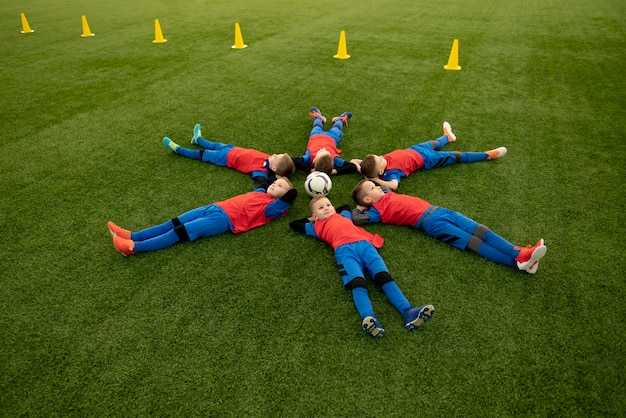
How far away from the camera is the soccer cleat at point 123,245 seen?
3.12 metres

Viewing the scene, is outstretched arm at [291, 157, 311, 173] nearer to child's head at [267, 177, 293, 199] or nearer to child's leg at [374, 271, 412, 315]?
child's head at [267, 177, 293, 199]

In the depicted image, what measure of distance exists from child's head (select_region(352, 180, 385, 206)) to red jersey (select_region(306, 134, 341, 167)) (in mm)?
856

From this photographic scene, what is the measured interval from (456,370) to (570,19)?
1305 cm

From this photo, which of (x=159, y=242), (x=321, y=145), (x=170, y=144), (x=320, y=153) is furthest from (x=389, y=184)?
(x=170, y=144)

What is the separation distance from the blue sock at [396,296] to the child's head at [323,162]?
1.60 m

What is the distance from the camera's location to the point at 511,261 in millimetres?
3102

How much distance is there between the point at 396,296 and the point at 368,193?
1090 millimetres

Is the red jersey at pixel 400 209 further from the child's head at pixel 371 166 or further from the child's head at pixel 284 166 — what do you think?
the child's head at pixel 284 166

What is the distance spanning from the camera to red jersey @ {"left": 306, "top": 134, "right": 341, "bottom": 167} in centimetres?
443

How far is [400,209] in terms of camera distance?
3508 mm

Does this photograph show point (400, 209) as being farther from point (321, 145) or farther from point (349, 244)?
point (321, 145)

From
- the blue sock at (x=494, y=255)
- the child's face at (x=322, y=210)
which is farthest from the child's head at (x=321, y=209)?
the blue sock at (x=494, y=255)

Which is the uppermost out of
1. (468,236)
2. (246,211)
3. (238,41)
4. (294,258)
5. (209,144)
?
(238,41)

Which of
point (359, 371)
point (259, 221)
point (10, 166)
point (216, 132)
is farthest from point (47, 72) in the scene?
point (359, 371)
